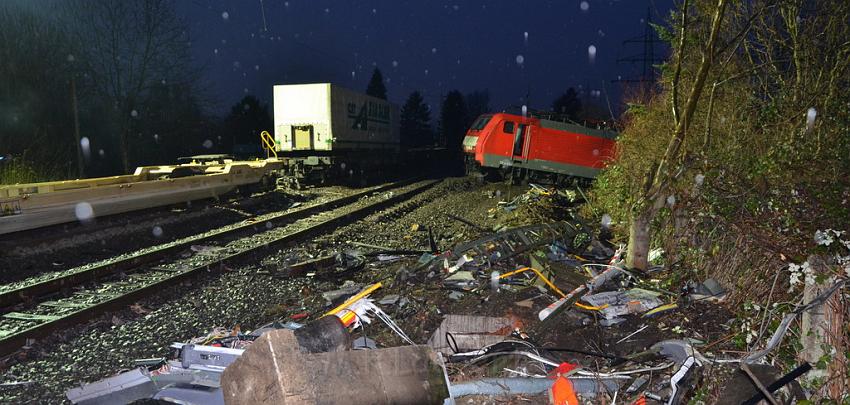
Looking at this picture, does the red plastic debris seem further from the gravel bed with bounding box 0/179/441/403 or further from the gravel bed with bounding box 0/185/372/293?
the gravel bed with bounding box 0/185/372/293

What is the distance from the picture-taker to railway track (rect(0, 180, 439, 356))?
5176 millimetres

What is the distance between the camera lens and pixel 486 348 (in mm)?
3945

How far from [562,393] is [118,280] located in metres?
6.34

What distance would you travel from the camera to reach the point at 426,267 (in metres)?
6.45

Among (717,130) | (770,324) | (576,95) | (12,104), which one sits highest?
(576,95)

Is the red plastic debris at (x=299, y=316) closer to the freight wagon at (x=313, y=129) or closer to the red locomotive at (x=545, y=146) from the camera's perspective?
the red locomotive at (x=545, y=146)

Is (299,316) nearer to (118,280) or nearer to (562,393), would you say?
(562,393)

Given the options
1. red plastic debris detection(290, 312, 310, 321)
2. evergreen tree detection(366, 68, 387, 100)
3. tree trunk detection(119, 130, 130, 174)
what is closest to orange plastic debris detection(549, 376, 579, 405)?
red plastic debris detection(290, 312, 310, 321)

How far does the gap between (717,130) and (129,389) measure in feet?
28.9

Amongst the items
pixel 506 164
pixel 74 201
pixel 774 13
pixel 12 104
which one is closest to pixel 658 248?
pixel 774 13

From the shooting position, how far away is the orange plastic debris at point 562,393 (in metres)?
3.23

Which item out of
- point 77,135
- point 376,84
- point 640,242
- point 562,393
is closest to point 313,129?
point 77,135

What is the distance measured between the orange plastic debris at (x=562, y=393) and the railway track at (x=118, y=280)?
4.86 m

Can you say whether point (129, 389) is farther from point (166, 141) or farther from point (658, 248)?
point (166, 141)
